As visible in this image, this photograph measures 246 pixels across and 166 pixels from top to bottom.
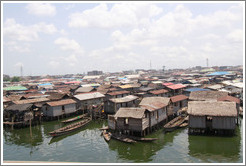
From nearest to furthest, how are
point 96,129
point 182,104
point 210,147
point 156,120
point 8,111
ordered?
point 210,147 < point 156,120 < point 96,129 < point 8,111 < point 182,104

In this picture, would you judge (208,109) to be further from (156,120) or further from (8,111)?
(8,111)

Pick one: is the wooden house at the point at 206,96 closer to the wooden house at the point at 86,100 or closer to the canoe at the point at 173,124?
→ the canoe at the point at 173,124

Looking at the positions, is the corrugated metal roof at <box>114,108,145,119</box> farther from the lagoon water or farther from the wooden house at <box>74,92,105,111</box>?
the wooden house at <box>74,92,105,111</box>

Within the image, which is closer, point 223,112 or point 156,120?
point 223,112

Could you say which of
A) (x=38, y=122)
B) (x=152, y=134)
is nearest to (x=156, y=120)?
(x=152, y=134)

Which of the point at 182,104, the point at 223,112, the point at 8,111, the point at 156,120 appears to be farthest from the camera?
the point at 182,104

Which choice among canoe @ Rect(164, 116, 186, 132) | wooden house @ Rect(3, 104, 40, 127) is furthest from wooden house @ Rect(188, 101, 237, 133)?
wooden house @ Rect(3, 104, 40, 127)

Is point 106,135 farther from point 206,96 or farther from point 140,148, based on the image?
point 206,96
